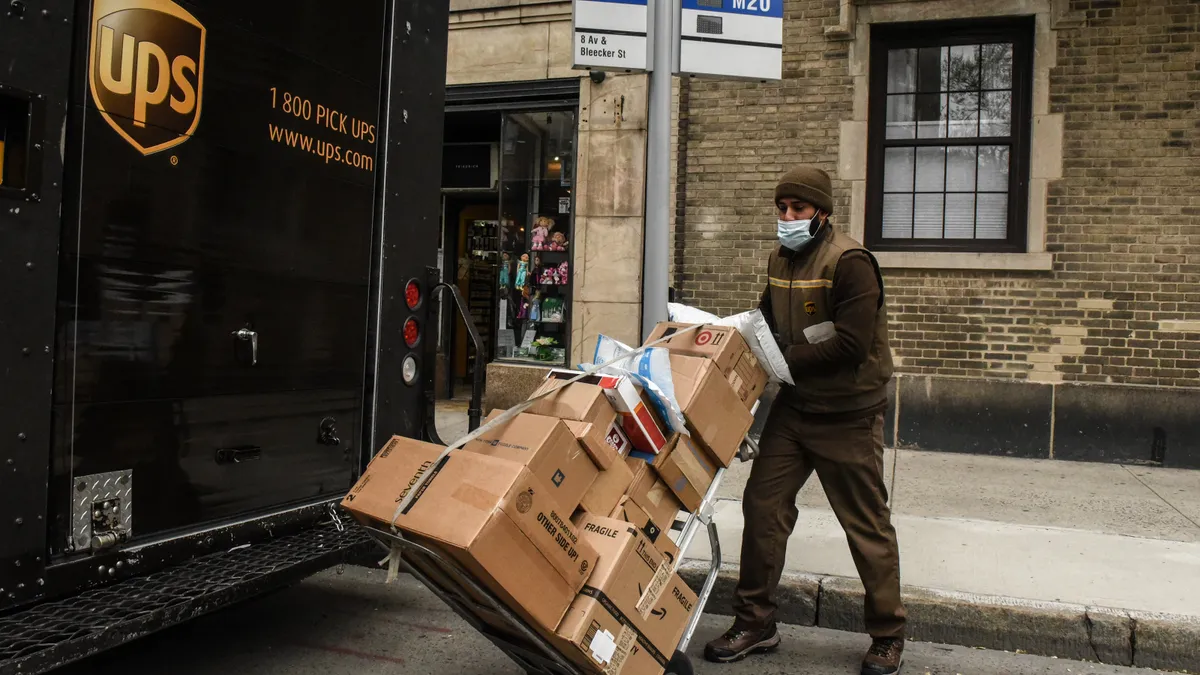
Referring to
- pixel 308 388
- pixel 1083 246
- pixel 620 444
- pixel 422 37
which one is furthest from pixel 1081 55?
pixel 308 388

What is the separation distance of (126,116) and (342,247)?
1051mm

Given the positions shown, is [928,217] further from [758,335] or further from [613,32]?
[758,335]

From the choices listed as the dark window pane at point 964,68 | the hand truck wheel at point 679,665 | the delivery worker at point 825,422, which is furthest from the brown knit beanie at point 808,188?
the dark window pane at point 964,68

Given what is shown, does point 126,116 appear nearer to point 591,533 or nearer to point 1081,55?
point 591,533

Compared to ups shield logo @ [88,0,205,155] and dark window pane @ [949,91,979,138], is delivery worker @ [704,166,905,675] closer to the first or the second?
ups shield logo @ [88,0,205,155]

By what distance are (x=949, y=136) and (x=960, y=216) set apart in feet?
2.41

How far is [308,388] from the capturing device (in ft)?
11.9

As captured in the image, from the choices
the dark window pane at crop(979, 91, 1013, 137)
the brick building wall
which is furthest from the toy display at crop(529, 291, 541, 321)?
the dark window pane at crop(979, 91, 1013, 137)

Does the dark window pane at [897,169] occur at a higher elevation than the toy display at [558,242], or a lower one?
higher

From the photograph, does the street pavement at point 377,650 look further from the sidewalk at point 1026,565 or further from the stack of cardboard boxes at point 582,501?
the stack of cardboard boxes at point 582,501

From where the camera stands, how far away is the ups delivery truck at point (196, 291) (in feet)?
8.41

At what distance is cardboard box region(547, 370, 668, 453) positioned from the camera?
2.99m

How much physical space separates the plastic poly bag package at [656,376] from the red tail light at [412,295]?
4.13ft

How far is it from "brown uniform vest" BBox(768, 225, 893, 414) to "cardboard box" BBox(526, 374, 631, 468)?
96cm
